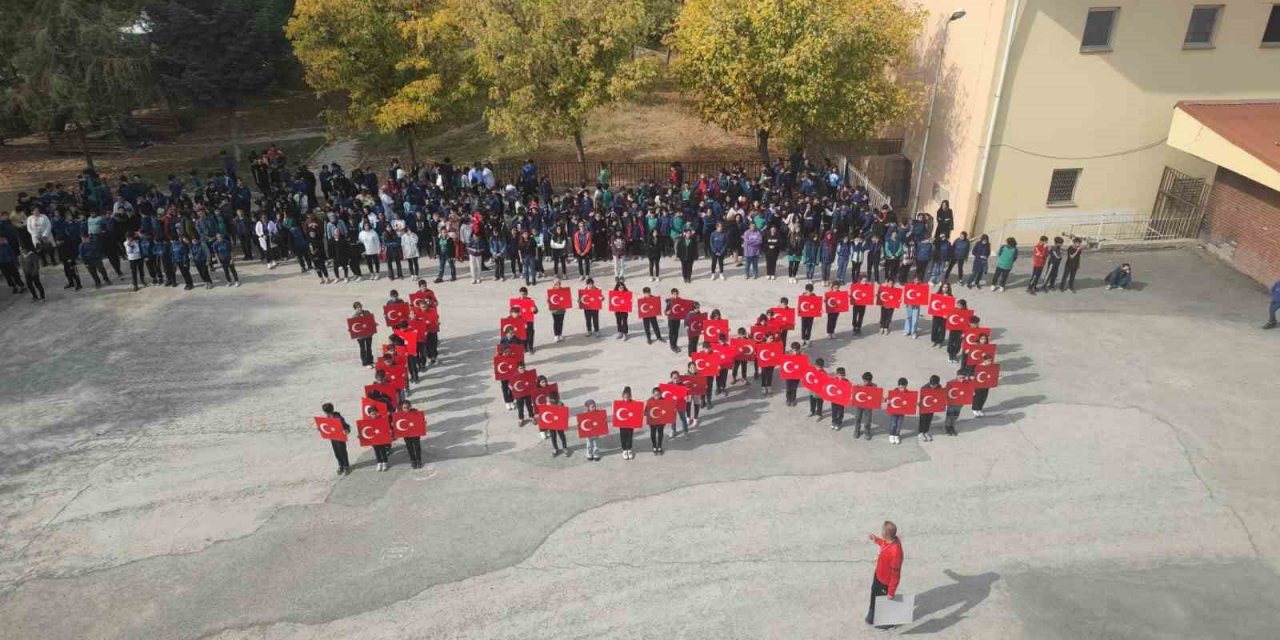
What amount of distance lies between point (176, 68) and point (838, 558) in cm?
3180

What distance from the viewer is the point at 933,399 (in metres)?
13.5

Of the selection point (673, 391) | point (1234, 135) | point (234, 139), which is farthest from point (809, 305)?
point (234, 139)

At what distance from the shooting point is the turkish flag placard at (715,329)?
50.6 ft

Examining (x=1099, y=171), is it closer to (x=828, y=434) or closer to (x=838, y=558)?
(x=828, y=434)

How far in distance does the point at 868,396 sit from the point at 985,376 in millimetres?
2303

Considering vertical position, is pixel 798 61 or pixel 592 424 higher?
pixel 798 61

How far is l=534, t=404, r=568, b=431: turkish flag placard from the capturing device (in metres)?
13.3

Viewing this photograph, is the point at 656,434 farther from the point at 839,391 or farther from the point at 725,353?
the point at 839,391

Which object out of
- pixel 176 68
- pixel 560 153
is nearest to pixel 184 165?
pixel 176 68

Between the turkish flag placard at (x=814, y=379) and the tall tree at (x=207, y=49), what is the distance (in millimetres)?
27211

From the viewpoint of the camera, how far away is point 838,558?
11508 millimetres

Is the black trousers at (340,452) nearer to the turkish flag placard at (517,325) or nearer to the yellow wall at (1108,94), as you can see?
the turkish flag placard at (517,325)

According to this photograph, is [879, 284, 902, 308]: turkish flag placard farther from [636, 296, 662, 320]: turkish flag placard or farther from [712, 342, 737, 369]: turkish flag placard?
[636, 296, 662, 320]: turkish flag placard

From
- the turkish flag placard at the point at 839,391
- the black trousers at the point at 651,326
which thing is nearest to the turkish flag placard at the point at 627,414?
the turkish flag placard at the point at 839,391
